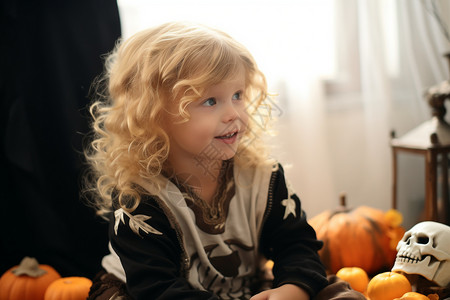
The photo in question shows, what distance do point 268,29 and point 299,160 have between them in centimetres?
43

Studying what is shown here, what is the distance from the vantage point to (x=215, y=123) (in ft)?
2.95

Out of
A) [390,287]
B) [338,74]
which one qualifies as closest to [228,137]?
[390,287]

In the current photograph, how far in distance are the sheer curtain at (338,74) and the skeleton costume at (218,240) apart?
0.36 metres

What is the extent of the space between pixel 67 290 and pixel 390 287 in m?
0.73

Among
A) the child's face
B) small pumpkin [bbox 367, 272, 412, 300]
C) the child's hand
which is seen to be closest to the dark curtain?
the child's face

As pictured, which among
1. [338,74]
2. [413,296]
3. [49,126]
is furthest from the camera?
[338,74]

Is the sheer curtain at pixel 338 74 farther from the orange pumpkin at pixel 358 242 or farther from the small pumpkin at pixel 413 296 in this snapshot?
the small pumpkin at pixel 413 296

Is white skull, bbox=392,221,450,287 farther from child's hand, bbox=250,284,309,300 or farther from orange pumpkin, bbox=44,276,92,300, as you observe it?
orange pumpkin, bbox=44,276,92,300

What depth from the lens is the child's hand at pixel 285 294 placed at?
2.92 feet

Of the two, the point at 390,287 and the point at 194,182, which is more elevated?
the point at 194,182

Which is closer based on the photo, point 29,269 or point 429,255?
point 429,255

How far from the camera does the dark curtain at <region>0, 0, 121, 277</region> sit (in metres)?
1.21

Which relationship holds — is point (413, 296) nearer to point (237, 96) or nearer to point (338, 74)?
point (237, 96)

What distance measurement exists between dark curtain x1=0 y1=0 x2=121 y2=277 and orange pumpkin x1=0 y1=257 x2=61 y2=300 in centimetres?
11
